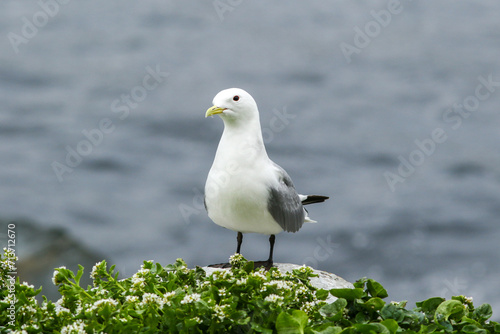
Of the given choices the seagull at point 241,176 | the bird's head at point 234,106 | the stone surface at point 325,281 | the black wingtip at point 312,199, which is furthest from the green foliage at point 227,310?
the black wingtip at point 312,199

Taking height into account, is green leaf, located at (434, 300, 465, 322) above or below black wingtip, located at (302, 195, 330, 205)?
below

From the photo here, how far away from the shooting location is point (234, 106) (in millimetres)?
3934

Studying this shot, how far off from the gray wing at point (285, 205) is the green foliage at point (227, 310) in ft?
4.85

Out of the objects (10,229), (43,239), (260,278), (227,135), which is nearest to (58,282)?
(260,278)

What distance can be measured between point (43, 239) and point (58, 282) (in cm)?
407

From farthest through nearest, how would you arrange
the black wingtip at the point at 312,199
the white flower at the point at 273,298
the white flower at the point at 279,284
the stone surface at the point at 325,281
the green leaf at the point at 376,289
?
the black wingtip at the point at 312,199 → the stone surface at the point at 325,281 → the green leaf at the point at 376,289 → the white flower at the point at 279,284 → the white flower at the point at 273,298

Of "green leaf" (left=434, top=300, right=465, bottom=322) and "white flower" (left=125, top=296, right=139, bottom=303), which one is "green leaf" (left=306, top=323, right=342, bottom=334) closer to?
"green leaf" (left=434, top=300, right=465, bottom=322)

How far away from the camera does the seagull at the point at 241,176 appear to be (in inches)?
155

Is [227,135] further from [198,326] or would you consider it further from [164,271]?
[198,326]

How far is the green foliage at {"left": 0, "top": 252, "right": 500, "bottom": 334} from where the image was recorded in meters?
2.20

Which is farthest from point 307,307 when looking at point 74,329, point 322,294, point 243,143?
point 243,143

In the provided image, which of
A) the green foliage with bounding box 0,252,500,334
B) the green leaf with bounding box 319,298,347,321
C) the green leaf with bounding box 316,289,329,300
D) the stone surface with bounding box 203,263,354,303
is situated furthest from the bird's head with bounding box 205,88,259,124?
the green leaf with bounding box 319,298,347,321

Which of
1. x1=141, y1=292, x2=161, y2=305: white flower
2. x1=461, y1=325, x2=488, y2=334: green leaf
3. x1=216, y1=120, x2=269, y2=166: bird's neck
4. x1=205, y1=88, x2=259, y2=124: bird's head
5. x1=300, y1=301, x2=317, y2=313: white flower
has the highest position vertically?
x1=205, y1=88, x2=259, y2=124: bird's head

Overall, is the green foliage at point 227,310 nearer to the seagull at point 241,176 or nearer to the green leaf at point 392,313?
the green leaf at point 392,313
